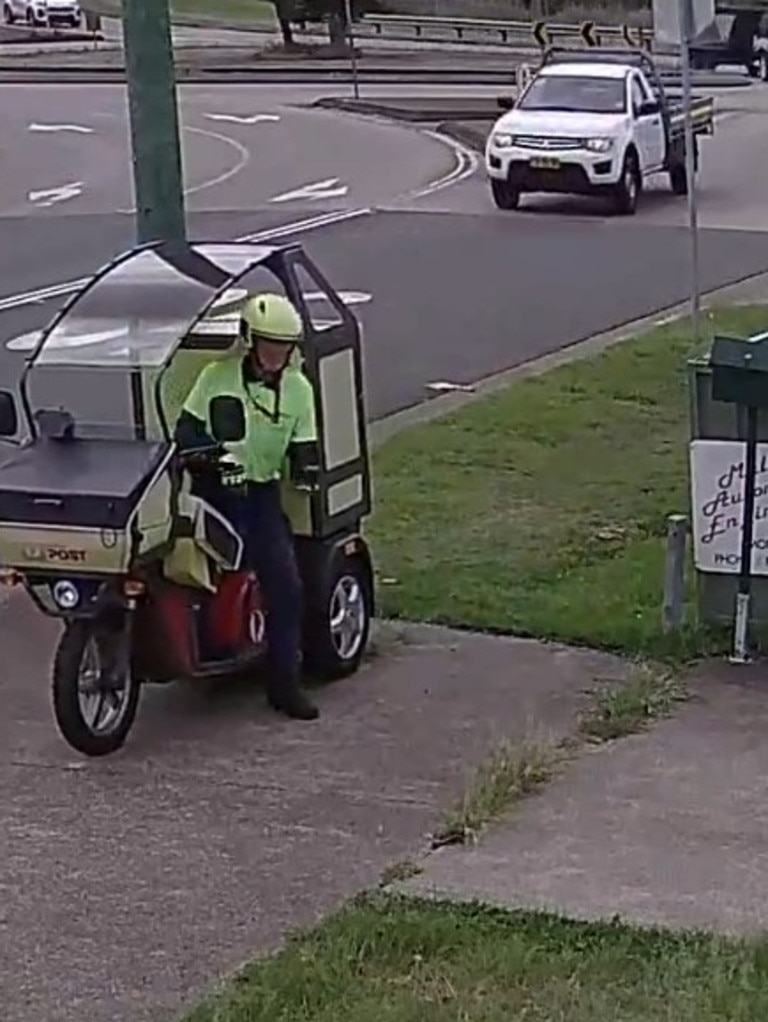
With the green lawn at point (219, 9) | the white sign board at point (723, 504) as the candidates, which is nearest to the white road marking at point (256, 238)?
the white sign board at point (723, 504)

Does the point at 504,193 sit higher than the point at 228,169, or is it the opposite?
the point at 504,193

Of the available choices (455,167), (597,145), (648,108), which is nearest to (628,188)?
(597,145)

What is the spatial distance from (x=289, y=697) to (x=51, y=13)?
74.5 metres

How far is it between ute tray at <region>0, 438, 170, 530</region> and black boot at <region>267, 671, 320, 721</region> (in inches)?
38.5

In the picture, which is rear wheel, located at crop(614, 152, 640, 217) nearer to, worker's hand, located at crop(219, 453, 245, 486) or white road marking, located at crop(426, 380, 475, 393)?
white road marking, located at crop(426, 380, 475, 393)

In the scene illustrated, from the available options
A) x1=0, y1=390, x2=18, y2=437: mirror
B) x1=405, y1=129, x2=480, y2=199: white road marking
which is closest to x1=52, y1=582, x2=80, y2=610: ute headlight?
x1=0, y1=390, x2=18, y2=437: mirror

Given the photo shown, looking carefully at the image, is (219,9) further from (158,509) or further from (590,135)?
(158,509)

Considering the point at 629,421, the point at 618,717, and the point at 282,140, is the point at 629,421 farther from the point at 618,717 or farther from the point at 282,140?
the point at 282,140

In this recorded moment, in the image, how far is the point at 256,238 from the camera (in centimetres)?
2412

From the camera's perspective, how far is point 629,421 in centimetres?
1372

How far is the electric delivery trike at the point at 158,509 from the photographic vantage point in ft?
24.4

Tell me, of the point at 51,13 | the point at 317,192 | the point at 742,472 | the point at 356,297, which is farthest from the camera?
the point at 51,13

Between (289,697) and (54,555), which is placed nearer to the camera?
(54,555)

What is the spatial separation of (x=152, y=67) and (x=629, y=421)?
4.16m
